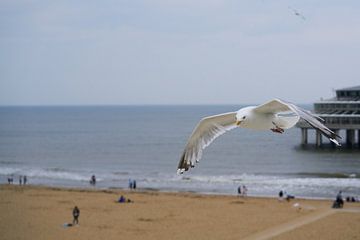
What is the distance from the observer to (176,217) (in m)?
23.9

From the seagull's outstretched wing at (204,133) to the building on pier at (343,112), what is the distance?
47.8m

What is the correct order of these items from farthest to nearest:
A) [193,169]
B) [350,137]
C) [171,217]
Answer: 1. [350,137]
2. [193,169]
3. [171,217]

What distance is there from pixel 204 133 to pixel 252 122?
3.32 ft

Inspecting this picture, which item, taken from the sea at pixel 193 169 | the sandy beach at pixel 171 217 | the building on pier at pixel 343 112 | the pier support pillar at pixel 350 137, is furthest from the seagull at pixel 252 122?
the pier support pillar at pixel 350 137

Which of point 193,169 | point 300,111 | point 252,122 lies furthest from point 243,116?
point 193,169

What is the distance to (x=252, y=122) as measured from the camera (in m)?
6.69

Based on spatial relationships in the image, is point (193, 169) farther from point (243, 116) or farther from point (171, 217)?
point (243, 116)

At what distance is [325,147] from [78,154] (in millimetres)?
24554

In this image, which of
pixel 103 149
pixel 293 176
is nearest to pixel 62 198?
pixel 293 176

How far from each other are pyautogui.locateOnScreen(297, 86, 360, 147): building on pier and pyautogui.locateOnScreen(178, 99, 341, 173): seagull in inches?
1883

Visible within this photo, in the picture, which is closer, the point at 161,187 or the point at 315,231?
the point at 315,231

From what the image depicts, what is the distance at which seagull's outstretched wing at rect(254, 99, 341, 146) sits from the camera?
5.25 m

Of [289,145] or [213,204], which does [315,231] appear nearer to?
[213,204]

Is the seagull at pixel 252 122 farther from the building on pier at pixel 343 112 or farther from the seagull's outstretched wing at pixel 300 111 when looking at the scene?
the building on pier at pixel 343 112
